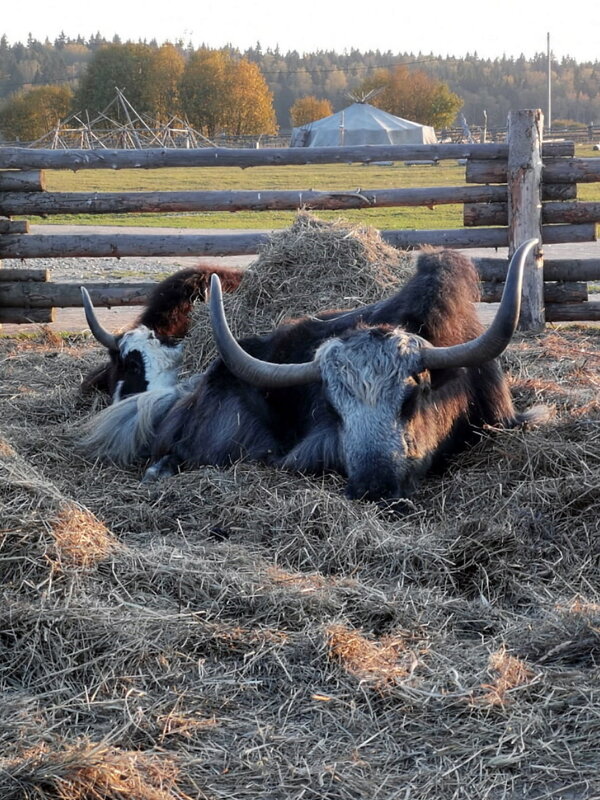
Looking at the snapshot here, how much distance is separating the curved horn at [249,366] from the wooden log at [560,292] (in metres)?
5.94

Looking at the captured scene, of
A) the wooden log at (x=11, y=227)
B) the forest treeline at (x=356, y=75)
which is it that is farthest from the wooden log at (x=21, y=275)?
the forest treeline at (x=356, y=75)

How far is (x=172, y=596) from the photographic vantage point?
13.7 feet

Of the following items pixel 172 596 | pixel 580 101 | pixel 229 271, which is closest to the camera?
pixel 172 596

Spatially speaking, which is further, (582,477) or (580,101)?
(580,101)

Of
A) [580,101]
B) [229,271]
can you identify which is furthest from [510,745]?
[580,101]

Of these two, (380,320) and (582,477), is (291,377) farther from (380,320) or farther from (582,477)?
(582,477)

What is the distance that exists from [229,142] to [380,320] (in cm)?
6457

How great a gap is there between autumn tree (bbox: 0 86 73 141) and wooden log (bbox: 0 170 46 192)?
67.8 meters

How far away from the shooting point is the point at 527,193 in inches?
442

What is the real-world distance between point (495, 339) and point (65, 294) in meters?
7.21

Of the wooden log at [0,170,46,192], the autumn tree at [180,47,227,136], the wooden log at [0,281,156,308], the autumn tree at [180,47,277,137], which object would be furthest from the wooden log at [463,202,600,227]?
the autumn tree at [180,47,227,136]

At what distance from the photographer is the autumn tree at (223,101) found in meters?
80.3

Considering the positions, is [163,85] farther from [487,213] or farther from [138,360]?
[138,360]

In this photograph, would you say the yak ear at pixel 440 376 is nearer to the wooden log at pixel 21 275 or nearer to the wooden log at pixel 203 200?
the wooden log at pixel 203 200
